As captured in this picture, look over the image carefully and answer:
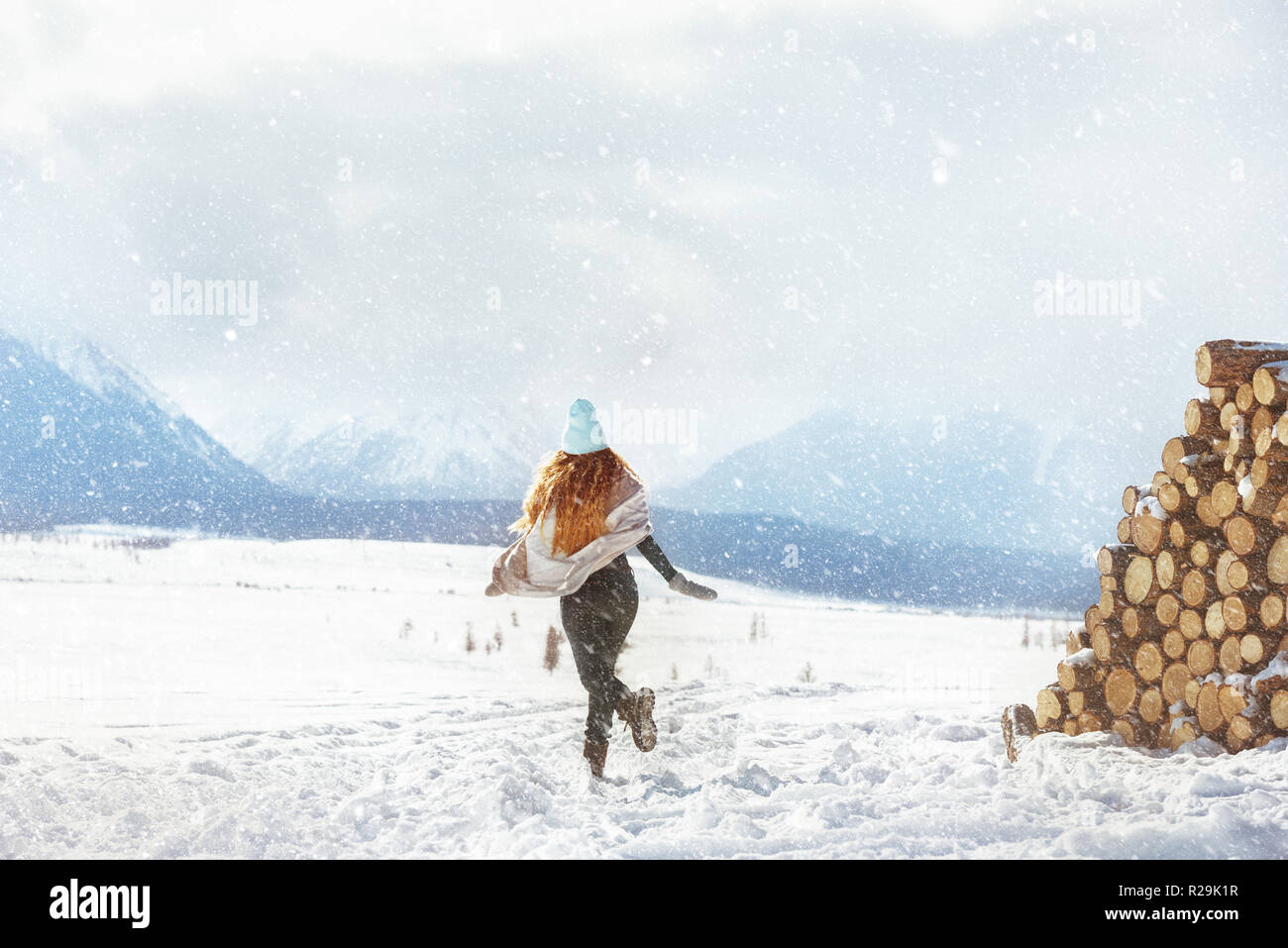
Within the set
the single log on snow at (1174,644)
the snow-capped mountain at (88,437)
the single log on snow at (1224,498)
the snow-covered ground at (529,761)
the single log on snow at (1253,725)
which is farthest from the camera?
the snow-capped mountain at (88,437)

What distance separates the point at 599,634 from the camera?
190 inches

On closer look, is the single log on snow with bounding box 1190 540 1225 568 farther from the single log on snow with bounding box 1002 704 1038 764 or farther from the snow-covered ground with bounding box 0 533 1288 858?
the single log on snow with bounding box 1002 704 1038 764

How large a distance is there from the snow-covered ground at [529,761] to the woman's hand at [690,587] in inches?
39.2

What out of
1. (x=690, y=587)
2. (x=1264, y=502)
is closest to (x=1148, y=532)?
(x=1264, y=502)

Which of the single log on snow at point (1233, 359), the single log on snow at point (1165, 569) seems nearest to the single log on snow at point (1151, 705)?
the single log on snow at point (1165, 569)

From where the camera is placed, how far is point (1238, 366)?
515 centimetres

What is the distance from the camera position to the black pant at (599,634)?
15.8 ft

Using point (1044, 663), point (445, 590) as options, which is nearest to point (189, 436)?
point (445, 590)

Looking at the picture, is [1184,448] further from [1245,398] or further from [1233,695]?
[1233,695]

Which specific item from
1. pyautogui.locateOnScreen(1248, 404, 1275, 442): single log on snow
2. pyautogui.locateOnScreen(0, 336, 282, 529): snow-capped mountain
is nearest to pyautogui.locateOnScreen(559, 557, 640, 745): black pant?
pyautogui.locateOnScreen(1248, 404, 1275, 442): single log on snow

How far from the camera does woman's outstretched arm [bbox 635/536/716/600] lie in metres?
4.76

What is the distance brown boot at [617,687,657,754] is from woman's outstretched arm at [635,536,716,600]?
60cm

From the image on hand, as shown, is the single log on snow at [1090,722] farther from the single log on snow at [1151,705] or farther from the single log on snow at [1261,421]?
the single log on snow at [1261,421]
